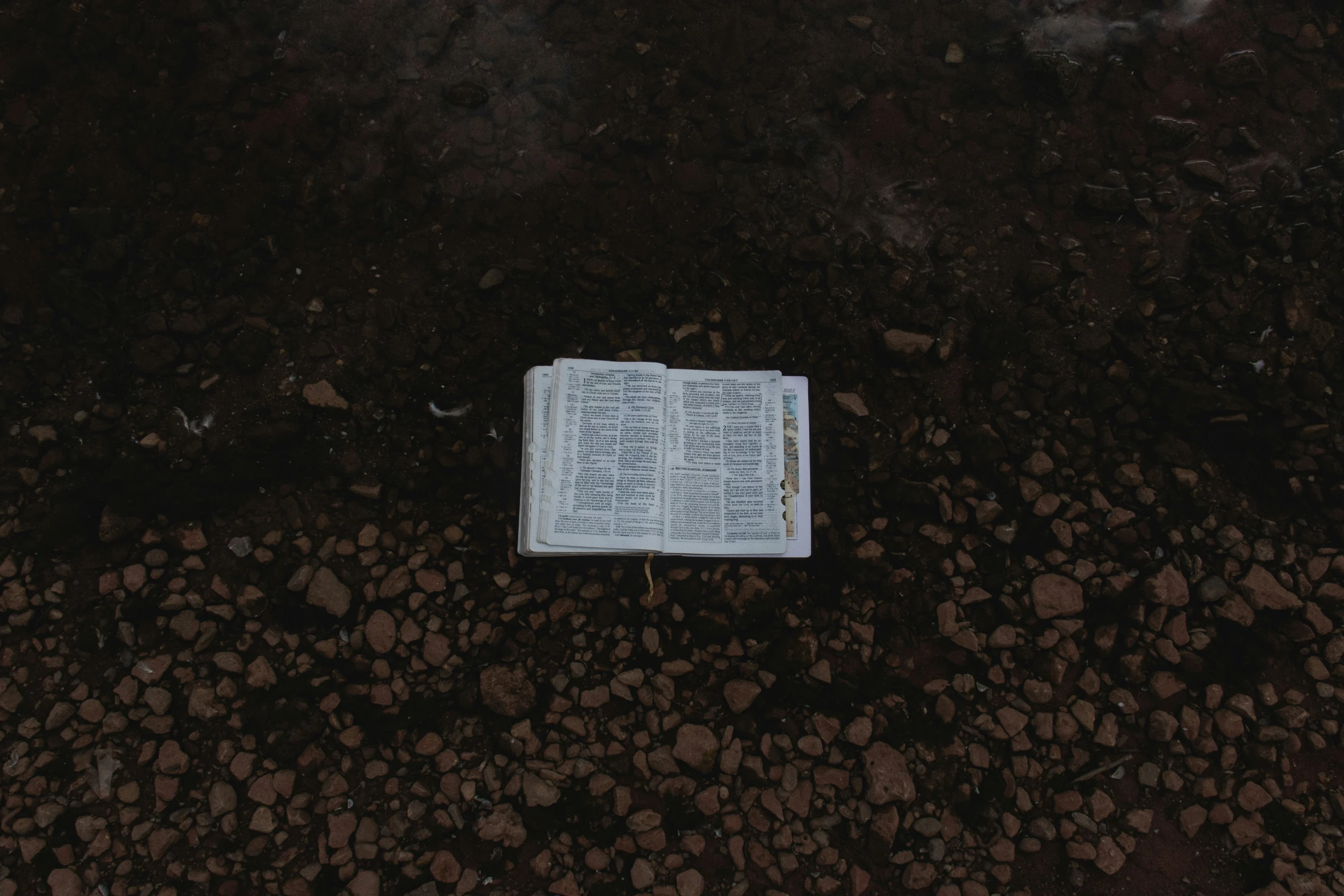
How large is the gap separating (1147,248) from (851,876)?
1686 millimetres

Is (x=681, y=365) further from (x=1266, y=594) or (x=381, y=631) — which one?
(x=1266, y=594)

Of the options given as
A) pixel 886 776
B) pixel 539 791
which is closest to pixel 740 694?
pixel 886 776

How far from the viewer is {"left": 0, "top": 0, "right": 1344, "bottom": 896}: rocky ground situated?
5.46ft

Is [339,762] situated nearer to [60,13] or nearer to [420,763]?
[420,763]

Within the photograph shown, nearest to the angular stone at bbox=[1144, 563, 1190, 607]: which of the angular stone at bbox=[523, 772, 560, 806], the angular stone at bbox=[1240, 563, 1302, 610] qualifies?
the angular stone at bbox=[1240, 563, 1302, 610]

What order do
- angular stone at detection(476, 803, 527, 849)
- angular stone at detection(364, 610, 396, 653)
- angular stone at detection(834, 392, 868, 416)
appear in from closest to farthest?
1. angular stone at detection(476, 803, 527, 849)
2. angular stone at detection(364, 610, 396, 653)
3. angular stone at detection(834, 392, 868, 416)

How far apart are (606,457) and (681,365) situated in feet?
A: 0.99

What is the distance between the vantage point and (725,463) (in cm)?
184

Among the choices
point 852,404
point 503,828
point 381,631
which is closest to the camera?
point 503,828

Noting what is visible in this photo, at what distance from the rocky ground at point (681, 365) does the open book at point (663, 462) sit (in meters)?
0.07

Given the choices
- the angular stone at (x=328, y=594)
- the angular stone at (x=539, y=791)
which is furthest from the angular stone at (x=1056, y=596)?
the angular stone at (x=328, y=594)

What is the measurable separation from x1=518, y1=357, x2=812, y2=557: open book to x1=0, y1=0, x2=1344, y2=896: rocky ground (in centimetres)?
7

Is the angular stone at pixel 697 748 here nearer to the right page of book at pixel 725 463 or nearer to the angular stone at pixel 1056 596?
the right page of book at pixel 725 463

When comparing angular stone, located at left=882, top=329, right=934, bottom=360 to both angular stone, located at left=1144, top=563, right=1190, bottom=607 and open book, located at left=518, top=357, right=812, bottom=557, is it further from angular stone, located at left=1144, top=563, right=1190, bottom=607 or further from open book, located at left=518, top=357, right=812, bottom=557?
angular stone, located at left=1144, top=563, right=1190, bottom=607
